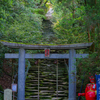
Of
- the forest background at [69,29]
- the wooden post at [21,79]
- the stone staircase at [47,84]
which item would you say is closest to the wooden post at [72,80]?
the forest background at [69,29]

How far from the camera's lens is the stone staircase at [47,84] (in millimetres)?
10366

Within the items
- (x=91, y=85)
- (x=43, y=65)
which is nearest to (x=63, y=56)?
(x=91, y=85)

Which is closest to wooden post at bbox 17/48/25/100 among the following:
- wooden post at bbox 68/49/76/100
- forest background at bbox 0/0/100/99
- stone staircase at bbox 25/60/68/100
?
stone staircase at bbox 25/60/68/100

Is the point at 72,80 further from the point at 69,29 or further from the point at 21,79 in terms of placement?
the point at 69,29

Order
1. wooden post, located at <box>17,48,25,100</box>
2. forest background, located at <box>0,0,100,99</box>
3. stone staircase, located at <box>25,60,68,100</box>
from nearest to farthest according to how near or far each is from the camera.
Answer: forest background, located at <box>0,0,100,99</box>, wooden post, located at <box>17,48,25,100</box>, stone staircase, located at <box>25,60,68,100</box>

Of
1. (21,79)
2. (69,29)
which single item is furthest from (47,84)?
(69,29)

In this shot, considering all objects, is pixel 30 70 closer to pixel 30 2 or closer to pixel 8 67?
pixel 8 67

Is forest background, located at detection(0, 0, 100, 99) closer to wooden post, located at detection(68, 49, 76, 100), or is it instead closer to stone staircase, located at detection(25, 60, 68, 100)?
wooden post, located at detection(68, 49, 76, 100)

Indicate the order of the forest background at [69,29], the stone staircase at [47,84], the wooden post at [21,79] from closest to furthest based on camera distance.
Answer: the forest background at [69,29]
the wooden post at [21,79]
the stone staircase at [47,84]

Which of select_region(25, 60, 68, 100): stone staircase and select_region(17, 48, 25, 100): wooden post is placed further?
select_region(25, 60, 68, 100): stone staircase

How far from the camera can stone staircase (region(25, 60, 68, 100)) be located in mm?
10366

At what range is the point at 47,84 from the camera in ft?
38.1

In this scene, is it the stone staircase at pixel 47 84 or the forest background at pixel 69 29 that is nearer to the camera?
the forest background at pixel 69 29

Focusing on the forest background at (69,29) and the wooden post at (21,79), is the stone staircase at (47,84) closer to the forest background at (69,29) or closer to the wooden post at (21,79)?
the wooden post at (21,79)
